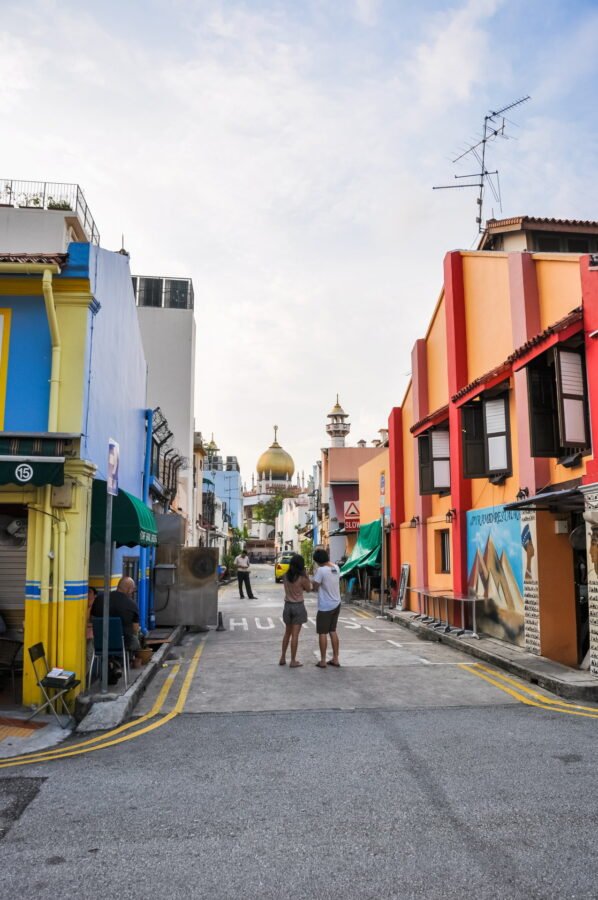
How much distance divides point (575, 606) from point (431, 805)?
25.0 ft

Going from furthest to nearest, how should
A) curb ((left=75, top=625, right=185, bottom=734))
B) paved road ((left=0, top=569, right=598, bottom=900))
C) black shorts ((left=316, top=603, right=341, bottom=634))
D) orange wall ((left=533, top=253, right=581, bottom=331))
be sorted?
orange wall ((left=533, top=253, right=581, bottom=331)) < black shorts ((left=316, top=603, right=341, bottom=634)) < curb ((left=75, top=625, right=185, bottom=734)) < paved road ((left=0, top=569, right=598, bottom=900))

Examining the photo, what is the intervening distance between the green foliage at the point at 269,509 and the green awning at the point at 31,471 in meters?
93.3

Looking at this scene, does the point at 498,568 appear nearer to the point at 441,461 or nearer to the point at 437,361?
the point at 441,461

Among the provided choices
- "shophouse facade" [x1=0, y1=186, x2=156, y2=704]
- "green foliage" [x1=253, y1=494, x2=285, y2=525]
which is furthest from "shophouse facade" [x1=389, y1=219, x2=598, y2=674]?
"green foliage" [x1=253, y1=494, x2=285, y2=525]

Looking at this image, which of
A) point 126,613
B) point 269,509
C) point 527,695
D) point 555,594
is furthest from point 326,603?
point 269,509

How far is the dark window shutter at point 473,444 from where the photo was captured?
47.2 ft

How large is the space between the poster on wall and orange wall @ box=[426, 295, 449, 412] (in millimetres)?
4208

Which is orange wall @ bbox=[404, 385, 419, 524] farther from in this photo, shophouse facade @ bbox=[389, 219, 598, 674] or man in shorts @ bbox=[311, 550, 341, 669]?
man in shorts @ bbox=[311, 550, 341, 669]

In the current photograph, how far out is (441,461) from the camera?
672 inches

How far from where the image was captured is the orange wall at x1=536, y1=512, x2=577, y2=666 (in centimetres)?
1138

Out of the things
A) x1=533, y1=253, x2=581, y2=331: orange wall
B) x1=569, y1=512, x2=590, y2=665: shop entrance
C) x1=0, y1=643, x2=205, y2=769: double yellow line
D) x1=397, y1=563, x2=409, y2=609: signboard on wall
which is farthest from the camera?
x1=397, y1=563, x2=409, y2=609: signboard on wall

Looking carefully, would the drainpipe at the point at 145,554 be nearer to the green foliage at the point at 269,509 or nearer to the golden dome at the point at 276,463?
the green foliage at the point at 269,509

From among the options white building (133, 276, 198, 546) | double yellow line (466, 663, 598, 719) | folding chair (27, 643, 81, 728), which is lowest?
double yellow line (466, 663, 598, 719)

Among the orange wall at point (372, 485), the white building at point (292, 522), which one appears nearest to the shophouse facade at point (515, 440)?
the orange wall at point (372, 485)
